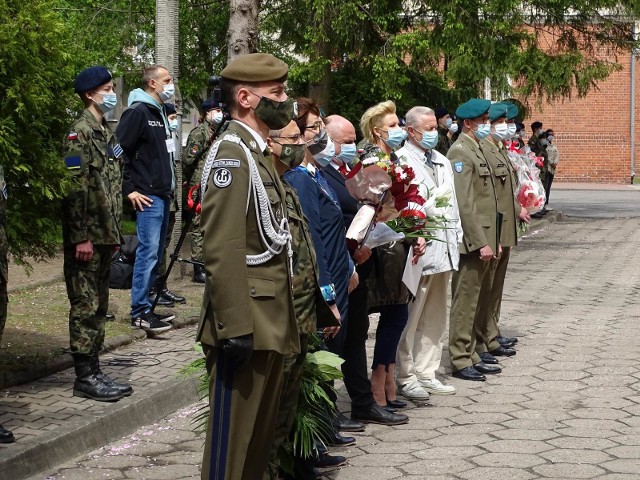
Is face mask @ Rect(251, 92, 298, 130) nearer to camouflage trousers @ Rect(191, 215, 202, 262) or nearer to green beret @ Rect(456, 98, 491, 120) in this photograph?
green beret @ Rect(456, 98, 491, 120)

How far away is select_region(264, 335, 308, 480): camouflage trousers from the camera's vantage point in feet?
16.3

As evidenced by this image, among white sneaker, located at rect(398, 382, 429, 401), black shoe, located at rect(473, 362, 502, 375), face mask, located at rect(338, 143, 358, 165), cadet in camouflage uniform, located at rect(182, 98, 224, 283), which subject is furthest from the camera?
cadet in camouflage uniform, located at rect(182, 98, 224, 283)

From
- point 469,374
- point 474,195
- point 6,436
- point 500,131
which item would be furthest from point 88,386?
point 500,131

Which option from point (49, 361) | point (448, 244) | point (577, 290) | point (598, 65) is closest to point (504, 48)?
point (598, 65)

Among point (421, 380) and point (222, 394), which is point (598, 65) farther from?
point (222, 394)

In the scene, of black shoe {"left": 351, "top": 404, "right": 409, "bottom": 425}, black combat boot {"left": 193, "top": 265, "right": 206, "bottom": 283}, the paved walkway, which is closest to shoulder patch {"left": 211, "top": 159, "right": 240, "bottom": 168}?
the paved walkway

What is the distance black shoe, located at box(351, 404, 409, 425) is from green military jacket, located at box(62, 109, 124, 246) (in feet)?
6.09

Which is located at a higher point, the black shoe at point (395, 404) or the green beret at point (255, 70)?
the green beret at point (255, 70)

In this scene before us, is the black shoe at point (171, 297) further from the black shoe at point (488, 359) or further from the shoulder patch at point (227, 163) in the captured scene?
the shoulder patch at point (227, 163)

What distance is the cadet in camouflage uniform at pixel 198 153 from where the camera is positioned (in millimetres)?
12180

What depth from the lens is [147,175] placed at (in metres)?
9.77

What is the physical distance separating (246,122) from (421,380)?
13.2 ft

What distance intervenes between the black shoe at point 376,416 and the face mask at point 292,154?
2.49 meters

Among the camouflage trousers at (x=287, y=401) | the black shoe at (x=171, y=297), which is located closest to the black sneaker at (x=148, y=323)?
the black shoe at (x=171, y=297)
